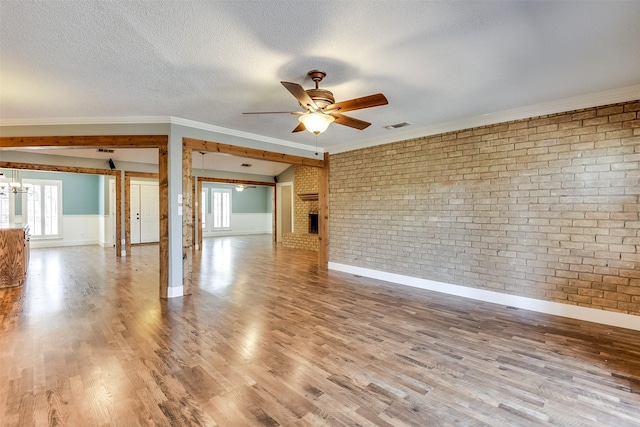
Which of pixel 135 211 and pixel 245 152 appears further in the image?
pixel 135 211

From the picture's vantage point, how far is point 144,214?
987 centimetres

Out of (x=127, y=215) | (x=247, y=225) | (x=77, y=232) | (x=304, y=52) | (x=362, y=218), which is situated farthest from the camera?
(x=247, y=225)

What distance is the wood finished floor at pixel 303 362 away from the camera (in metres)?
1.84

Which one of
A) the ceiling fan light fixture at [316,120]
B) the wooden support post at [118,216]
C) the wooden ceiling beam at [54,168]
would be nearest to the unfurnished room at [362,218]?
the ceiling fan light fixture at [316,120]

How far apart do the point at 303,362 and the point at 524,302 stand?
9.92 feet

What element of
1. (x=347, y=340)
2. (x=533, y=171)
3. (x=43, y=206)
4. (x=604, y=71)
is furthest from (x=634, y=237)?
(x=43, y=206)

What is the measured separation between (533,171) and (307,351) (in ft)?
11.2

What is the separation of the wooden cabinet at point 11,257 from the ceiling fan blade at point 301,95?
5.14 meters

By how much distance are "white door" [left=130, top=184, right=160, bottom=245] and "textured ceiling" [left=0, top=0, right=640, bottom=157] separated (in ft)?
20.8

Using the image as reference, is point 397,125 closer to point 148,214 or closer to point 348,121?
point 348,121

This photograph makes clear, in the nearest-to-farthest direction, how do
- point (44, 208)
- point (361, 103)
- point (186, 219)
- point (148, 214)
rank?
point (361, 103)
point (186, 219)
point (44, 208)
point (148, 214)

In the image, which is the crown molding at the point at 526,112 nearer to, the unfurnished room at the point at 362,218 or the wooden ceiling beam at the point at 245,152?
the unfurnished room at the point at 362,218

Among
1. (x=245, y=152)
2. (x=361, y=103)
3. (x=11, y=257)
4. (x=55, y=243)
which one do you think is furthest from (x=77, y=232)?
(x=361, y=103)

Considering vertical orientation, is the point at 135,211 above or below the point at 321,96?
below
